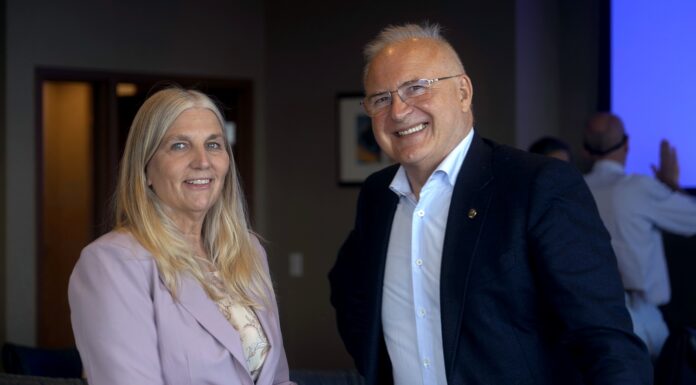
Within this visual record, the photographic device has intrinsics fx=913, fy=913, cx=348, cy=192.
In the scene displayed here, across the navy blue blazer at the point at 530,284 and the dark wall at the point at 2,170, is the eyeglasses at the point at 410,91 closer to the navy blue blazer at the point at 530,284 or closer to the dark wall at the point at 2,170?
Answer: the navy blue blazer at the point at 530,284

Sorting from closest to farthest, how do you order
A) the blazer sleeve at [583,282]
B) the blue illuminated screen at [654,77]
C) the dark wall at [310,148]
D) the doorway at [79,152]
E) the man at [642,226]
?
the blazer sleeve at [583,282] → the man at [642,226] → the blue illuminated screen at [654,77] → the doorway at [79,152] → the dark wall at [310,148]

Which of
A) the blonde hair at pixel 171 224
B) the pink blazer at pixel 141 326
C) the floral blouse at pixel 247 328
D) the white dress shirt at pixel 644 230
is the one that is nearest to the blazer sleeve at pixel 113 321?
the pink blazer at pixel 141 326

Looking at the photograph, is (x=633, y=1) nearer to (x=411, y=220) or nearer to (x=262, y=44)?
(x=262, y=44)

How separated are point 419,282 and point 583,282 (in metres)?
0.42

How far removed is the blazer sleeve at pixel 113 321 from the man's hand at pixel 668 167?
122 inches

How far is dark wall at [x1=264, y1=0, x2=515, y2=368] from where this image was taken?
222 inches

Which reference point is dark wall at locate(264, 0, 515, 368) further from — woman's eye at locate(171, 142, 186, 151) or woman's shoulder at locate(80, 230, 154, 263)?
woman's shoulder at locate(80, 230, 154, 263)

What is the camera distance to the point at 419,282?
214 centimetres

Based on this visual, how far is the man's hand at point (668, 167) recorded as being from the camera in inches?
174

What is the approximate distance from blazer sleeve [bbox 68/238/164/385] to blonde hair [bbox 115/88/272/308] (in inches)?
4.0

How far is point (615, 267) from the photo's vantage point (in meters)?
1.93

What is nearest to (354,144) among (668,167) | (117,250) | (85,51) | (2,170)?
(85,51)

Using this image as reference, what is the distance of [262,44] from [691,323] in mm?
3148

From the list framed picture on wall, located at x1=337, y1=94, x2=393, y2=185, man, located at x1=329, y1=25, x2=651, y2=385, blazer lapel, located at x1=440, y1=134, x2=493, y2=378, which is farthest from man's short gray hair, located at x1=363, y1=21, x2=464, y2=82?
framed picture on wall, located at x1=337, y1=94, x2=393, y2=185
